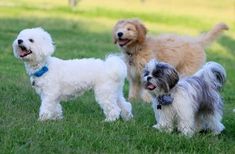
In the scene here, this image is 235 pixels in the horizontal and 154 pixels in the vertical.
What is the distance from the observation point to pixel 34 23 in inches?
960

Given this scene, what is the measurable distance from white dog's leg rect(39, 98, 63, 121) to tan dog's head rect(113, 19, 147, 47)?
3.59 m

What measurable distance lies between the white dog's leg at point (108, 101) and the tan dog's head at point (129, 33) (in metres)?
3.36

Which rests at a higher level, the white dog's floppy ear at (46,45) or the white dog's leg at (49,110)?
the white dog's floppy ear at (46,45)

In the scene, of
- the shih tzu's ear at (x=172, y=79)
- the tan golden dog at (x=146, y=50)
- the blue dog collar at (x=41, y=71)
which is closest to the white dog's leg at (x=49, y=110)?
the blue dog collar at (x=41, y=71)

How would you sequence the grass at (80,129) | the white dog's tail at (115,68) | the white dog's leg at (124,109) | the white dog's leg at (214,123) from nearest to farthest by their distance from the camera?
the grass at (80,129) < the white dog's leg at (214,123) < the white dog's tail at (115,68) < the white dog's leg at (124,109)

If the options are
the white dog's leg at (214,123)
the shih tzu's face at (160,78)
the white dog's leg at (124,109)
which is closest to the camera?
the shih tzu's face at (160,78)

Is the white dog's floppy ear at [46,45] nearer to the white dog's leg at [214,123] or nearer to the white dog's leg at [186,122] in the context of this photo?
the white dog's leg at [186,122]

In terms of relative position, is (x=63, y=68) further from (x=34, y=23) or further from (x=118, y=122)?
(x=34, y=23)

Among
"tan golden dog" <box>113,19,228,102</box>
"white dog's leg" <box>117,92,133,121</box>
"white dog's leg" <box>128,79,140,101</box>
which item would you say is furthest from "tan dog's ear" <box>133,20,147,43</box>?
"white dog's leg" <box>117,92,133,121</box>

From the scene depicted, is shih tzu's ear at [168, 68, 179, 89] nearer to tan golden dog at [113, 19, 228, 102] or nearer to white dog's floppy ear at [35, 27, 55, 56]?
white dog's floppy ear at [35, 27, 55, 56]

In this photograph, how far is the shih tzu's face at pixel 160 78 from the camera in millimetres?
8477

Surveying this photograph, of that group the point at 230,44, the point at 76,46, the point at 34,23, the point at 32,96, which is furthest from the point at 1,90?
the point at 230,44

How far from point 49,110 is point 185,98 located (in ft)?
6.43

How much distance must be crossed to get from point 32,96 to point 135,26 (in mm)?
2829
